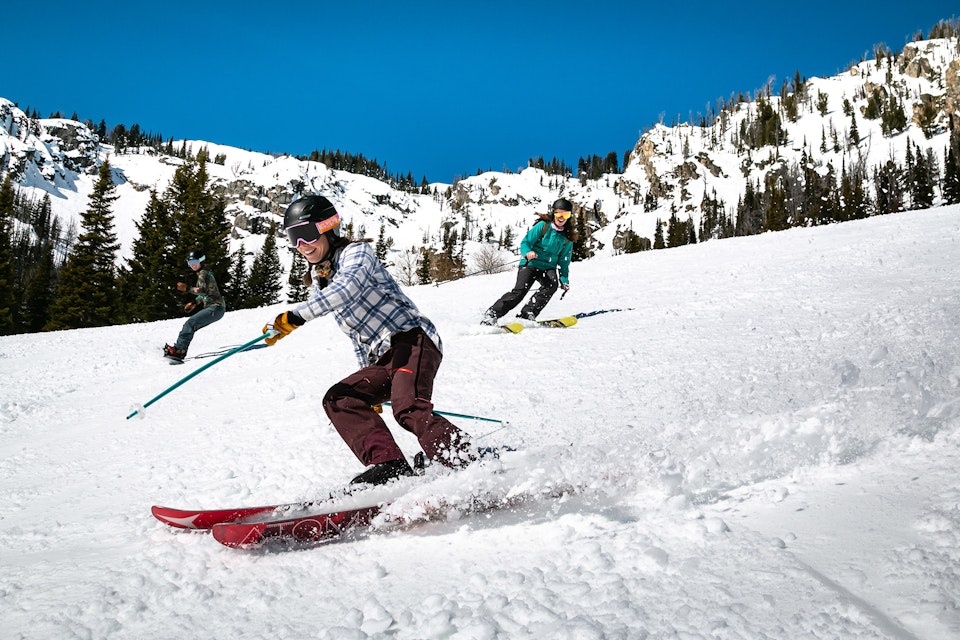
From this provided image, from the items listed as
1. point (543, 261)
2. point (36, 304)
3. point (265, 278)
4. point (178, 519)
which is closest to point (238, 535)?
point (178, 519)

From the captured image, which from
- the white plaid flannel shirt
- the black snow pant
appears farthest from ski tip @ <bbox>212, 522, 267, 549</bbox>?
the black snow pant

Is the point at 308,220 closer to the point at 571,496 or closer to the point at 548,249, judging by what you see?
the point at 571,496

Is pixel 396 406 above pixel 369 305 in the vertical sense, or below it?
below

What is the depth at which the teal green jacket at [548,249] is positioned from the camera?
31.1 feet

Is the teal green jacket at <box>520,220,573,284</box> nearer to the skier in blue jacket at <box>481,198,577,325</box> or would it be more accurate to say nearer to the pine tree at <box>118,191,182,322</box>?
the skier in blue jacket at <box>481,198,577,325</box>

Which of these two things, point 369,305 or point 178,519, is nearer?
point 178,519

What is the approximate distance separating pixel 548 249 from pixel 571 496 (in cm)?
685

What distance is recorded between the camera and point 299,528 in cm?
278

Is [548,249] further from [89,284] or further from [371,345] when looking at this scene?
[89,284]

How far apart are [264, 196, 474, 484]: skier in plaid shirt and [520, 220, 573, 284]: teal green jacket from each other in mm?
5959

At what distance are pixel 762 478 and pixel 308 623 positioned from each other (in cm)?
250

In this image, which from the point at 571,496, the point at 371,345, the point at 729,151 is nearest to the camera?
the point at 571,496

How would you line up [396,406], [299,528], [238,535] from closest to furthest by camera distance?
[238,535] < [299,528] < [396,406]

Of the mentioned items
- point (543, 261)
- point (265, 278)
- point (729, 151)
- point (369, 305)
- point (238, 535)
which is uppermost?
point (729, 151)
